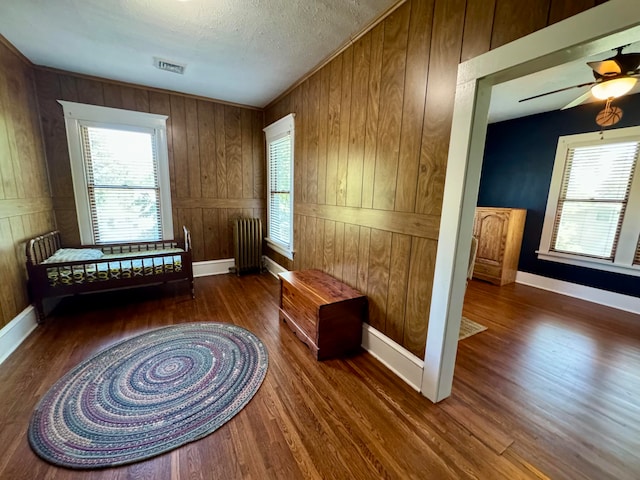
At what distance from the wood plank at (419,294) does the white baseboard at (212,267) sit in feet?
10.4

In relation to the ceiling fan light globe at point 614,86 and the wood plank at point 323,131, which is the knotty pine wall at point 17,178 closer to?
the wood plank at point 323,131

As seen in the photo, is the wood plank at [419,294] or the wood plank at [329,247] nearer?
the wood plank at [419,294]

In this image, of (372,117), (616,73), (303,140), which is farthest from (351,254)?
(616,73)

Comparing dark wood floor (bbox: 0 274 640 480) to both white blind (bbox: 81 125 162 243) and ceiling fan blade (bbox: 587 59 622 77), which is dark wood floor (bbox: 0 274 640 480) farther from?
ceiling fan blade (bbox: 587 59 622 77)

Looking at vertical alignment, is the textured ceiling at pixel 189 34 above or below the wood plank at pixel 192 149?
above

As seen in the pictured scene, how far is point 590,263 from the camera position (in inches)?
137

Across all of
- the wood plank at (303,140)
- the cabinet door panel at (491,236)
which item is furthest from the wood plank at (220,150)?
the cabinet door panel at (491,236)

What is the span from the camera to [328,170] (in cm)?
263

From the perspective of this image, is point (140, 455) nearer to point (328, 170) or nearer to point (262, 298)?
point (262, 298)

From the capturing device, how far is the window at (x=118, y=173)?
124 inches

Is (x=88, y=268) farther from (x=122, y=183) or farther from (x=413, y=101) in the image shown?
(x=413, y=101)

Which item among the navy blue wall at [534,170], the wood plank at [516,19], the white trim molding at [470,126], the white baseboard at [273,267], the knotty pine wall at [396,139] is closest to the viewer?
the white trim molding at [470,126]

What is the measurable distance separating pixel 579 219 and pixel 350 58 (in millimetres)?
3810

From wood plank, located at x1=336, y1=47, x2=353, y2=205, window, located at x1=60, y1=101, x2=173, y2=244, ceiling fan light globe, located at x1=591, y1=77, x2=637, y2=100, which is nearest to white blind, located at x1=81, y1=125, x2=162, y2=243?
window, located at x1=60, y1=101, x2=173, y2=244
